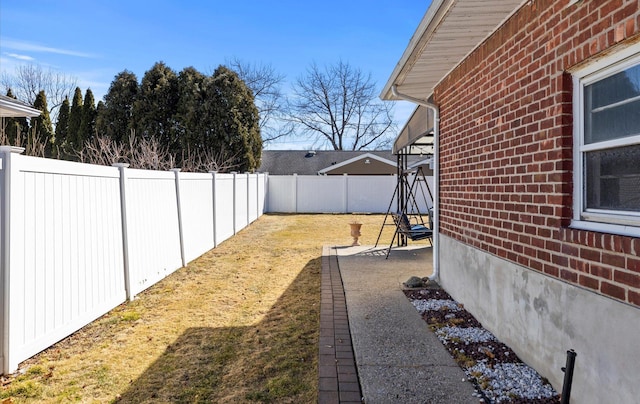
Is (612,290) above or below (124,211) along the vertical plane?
below

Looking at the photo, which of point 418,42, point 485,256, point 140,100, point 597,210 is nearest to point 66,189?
point 418,42

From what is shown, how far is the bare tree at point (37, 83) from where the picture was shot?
29016 millimetres

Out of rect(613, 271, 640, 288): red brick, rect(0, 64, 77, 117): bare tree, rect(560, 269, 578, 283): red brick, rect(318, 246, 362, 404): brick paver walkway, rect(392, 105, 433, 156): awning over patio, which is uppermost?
rect(0, 64, 77, 117): bare tree

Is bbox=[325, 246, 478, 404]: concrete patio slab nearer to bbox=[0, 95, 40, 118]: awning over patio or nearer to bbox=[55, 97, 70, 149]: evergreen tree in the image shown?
bbox=[0, 95, 40, 118]: awning over patio

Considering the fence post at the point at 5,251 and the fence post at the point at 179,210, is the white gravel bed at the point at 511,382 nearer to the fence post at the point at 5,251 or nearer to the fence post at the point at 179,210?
the fence post at the point at 5,251

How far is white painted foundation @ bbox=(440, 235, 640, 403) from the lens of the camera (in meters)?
2.29

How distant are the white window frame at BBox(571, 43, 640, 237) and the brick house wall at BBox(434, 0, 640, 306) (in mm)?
46

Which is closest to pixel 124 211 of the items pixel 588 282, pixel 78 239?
pixel 78 239

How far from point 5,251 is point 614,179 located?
428 centimetres

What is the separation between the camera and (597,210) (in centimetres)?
271

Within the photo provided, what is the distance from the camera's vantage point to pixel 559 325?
294 centimetres

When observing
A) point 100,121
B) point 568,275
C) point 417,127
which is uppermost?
point 100,121

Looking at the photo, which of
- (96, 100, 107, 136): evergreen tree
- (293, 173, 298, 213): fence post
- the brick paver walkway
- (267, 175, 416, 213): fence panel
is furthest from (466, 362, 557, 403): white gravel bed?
(96, 100, 107, 136): evergreen tree

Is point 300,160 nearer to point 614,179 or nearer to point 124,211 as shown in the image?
point 124,211
